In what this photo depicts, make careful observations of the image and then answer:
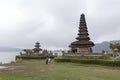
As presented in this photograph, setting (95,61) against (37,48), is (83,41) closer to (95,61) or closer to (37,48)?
(95,61)

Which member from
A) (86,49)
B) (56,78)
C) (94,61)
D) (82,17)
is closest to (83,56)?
(94,61)

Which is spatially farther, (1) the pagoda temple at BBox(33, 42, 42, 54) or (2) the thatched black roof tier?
(1) the pagoda temple at BBox(33, 42, 42, 54)

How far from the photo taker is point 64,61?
52.0m

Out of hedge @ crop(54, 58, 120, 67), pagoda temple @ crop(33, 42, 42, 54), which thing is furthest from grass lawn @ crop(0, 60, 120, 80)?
pagoda temple @ crop(33, 42, 42, 54)

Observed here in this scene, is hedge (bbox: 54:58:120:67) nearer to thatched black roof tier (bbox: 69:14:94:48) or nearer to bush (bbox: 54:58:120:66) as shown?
bush (bbox: 54:58:120:66)

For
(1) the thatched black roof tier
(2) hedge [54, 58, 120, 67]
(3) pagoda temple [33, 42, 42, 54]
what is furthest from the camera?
(3) pagoda temple [33, 42, 42, 54]

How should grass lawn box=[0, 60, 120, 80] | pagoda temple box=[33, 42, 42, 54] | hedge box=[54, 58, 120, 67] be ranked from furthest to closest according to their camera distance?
pagoda temple box=[33, 42, 42, 54], hedge box=[54, 58, 120, 67], grass lawn box=[0, 60, 120, 80]

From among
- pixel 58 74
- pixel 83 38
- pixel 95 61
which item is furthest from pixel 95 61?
pixel 83 38

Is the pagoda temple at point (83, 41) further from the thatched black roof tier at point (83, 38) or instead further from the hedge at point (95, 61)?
the hedge at point (95, 61)

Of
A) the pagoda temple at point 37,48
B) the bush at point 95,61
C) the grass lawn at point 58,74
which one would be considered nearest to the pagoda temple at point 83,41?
the bush at point 95,61

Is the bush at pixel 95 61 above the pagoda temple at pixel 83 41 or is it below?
below

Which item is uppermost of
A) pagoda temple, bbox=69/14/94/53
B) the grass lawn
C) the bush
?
pagoda temple, bbox=69/14/94/53

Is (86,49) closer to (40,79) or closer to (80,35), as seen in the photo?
(80,35)

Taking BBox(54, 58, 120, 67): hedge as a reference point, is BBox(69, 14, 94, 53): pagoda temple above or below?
above
